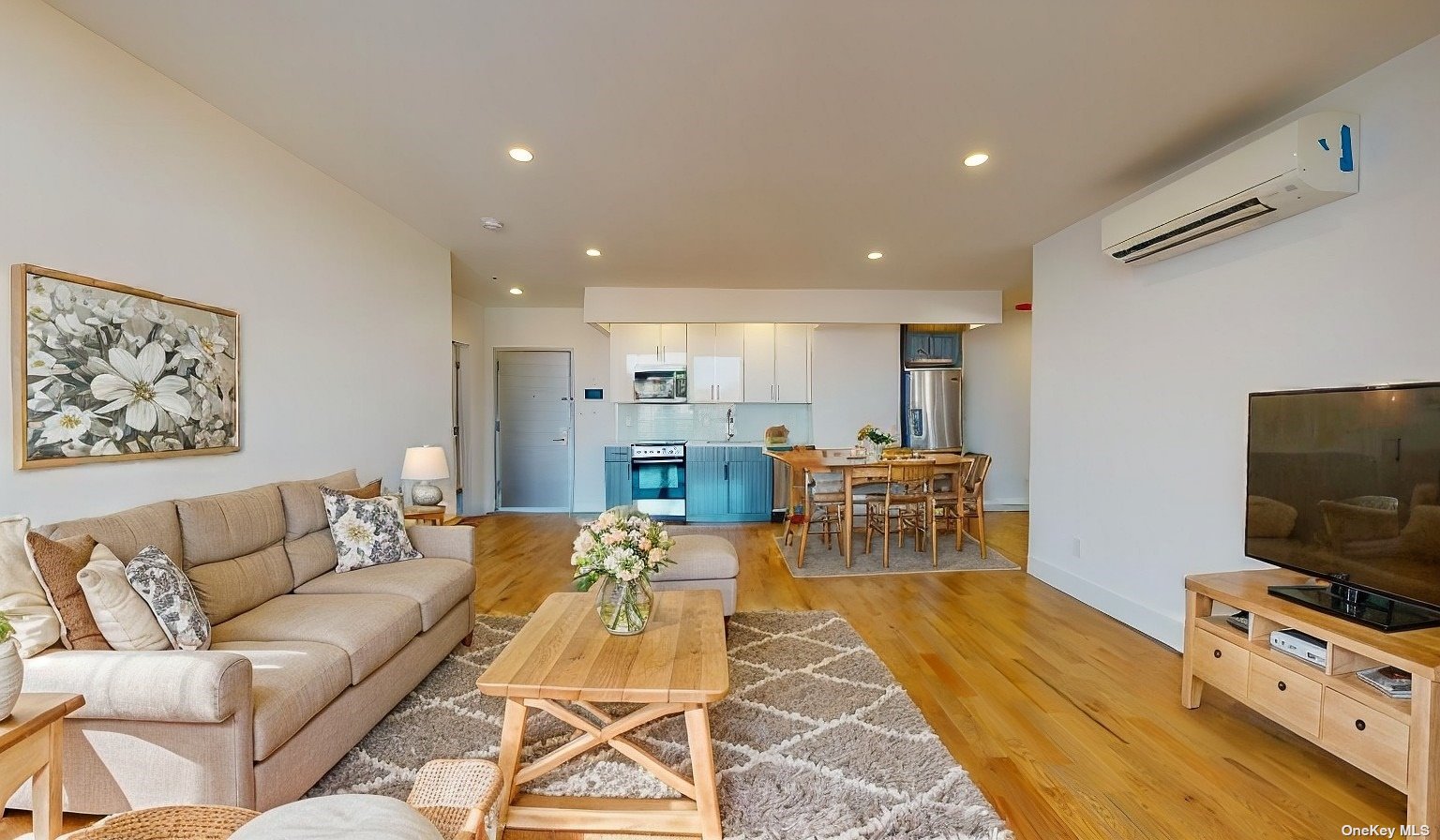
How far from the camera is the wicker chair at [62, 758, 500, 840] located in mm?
880

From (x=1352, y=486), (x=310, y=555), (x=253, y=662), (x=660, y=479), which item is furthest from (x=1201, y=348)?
(x=660, y=479)

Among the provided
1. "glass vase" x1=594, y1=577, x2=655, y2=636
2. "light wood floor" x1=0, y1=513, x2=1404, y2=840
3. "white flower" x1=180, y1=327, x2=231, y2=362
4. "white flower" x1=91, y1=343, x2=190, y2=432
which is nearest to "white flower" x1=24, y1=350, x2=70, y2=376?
"white flower" x1=91, y1=343, x2=190, y2=432

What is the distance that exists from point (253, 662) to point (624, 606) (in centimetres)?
116

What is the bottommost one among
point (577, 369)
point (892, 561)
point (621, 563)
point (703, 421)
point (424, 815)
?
point (892, 561)

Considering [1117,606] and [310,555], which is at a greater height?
[310,555]

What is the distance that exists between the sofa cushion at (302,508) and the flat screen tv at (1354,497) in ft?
13.4

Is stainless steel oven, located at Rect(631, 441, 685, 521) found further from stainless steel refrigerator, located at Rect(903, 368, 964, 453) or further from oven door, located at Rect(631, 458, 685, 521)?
stainless steel refrigerator, located at Rect(903, 368, 964, 453)

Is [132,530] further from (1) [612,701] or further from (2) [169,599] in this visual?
(1) [612,701]

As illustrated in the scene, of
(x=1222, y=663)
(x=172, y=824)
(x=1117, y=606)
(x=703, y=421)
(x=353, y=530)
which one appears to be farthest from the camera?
(x=703, y=421)

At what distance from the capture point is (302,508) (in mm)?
2621

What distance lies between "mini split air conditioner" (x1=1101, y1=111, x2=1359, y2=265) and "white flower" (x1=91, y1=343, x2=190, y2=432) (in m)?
4.43

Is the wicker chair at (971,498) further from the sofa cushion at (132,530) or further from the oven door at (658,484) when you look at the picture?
the sofa cushion at (132,530)

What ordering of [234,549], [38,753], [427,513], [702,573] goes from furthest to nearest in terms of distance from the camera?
[427,513] → [702,573] → [234,549] → [38,753]

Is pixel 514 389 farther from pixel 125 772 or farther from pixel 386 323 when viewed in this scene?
pixel 125 772
